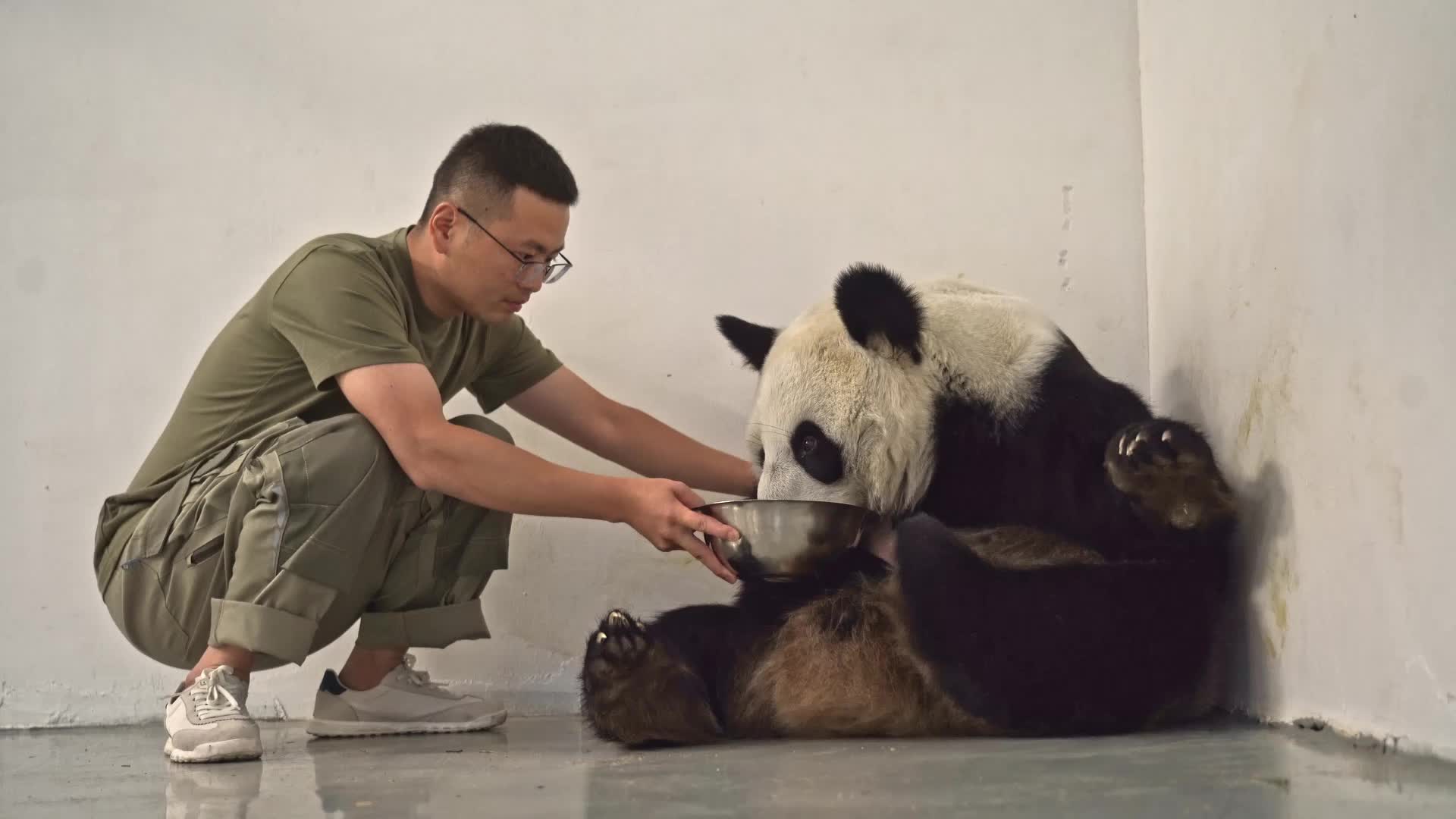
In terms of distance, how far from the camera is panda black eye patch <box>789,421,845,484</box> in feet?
9.65

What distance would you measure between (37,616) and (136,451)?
589 mm

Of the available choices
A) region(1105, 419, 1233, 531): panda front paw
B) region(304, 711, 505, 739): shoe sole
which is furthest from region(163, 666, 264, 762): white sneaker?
region(1105, 419, 1233, 531): panda front paw

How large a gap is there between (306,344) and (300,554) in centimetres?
56

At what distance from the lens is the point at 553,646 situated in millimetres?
3816

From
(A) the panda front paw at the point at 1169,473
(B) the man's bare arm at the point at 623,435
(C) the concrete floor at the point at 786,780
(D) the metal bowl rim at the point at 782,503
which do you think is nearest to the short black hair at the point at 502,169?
(B) the man's bare arm at the point at 623,435

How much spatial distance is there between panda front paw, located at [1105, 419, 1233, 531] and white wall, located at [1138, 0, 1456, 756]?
15 centimetres

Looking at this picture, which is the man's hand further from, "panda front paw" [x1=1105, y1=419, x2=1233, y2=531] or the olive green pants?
"panda front paw" [x1=1105, y1=419, x2=1233, y2=531]

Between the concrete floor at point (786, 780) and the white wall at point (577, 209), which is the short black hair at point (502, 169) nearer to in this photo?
the white wall at point (577, 209)

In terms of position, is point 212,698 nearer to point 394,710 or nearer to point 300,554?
point 300,554

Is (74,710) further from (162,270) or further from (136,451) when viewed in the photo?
(162,270)

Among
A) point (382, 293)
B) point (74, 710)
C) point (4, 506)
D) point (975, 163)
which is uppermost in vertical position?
point (975, 163)

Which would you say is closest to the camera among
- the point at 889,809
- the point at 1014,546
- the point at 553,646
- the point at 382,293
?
the point at 889,809

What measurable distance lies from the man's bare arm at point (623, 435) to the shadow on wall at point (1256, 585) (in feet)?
4.50

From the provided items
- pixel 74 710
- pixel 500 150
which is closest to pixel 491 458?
pixel 500 150
